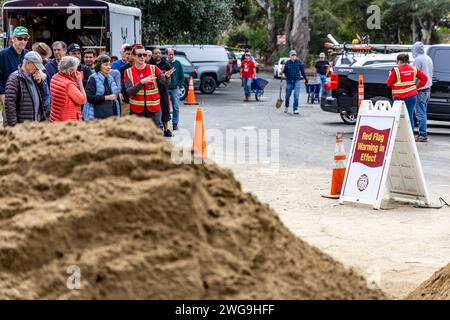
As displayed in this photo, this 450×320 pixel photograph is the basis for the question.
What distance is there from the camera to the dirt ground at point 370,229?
297 inches

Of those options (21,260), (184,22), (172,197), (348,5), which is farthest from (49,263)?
(348,5)

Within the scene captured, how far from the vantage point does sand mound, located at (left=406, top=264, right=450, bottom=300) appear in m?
5.80

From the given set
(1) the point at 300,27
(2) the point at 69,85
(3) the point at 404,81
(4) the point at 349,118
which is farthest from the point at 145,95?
(1) the point at 300,27

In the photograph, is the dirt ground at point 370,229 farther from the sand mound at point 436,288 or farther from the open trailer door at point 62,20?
the open trailer door at point 62,20

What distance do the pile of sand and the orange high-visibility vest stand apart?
8.91m

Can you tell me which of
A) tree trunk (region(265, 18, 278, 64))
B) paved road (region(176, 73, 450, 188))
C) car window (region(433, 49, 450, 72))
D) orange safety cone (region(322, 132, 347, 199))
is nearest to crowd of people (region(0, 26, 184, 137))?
paved road (region(176, 73, 450, 188))

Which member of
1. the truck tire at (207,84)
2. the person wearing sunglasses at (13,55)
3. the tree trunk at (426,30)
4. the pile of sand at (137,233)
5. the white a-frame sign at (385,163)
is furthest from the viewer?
the tree trunk at (426,30)

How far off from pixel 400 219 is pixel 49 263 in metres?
6.80

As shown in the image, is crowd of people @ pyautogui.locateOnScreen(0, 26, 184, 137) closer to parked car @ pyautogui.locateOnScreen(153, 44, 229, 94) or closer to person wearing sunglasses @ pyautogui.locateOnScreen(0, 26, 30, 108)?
person wearing sunglasses @ pyautogui.locateOnScreen(0, 26, 30, 108)

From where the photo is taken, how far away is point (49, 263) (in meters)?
3.85

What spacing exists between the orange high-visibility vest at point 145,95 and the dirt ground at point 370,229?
1.81 m

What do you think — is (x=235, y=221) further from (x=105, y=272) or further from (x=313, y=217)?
(x=313, y=217)

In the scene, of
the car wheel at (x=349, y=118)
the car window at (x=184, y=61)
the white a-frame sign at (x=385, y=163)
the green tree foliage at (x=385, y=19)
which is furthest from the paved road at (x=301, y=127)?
the green tree foliage at (x=385, y=19)

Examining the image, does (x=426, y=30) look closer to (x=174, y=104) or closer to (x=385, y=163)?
(x=174, y=104)
